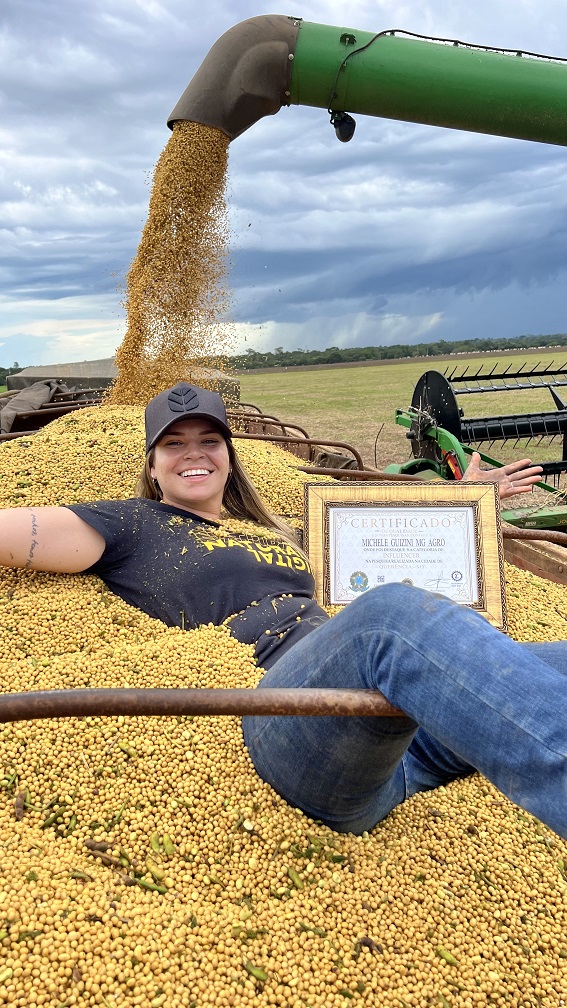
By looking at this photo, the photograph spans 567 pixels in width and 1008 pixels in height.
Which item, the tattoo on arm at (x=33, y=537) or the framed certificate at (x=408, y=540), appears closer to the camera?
the tattoo on arm at (x=33, y=537)

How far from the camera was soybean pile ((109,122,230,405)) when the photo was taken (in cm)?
417

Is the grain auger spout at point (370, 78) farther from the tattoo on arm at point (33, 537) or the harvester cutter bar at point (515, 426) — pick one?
the tattoo on arm at point (33, 537)

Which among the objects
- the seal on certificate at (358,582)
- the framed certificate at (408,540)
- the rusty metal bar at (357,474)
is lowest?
the seal on certificate at (358,582)

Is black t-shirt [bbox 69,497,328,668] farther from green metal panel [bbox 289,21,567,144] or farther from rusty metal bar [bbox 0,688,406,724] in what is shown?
green metal panel [bbox 289,21,567,144]

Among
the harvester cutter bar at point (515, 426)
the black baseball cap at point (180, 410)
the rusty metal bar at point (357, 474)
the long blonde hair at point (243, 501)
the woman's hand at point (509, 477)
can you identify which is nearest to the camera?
the black baseball cap at point (180, 410)

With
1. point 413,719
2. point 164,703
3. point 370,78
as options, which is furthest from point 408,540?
point 370,78

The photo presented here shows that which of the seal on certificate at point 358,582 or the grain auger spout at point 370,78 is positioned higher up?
the grain auger spout at point 370,78

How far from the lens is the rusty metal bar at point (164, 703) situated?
96cm

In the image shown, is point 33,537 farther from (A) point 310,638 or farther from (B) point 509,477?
(B) point 509,477

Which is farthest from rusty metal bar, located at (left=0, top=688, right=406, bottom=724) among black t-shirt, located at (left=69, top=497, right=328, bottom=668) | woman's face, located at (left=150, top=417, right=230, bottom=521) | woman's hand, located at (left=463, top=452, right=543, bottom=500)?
woman's hand, located at (left=463, top=452, right=543, bottom=500)

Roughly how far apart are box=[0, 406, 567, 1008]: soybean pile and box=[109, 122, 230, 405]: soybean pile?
292 centimetres

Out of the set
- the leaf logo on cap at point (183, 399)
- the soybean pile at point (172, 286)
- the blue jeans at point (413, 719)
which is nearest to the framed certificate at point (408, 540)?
the leaf logo on cap at point (183, 399)

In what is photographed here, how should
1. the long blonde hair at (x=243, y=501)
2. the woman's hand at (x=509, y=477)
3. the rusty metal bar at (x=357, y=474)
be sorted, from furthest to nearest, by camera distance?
the rusty metal bar at (x=357, y=474), the woman's hand at (x=509, y=477), the long blonde hair at (x=243, y=501)

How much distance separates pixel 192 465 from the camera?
1906 mm
